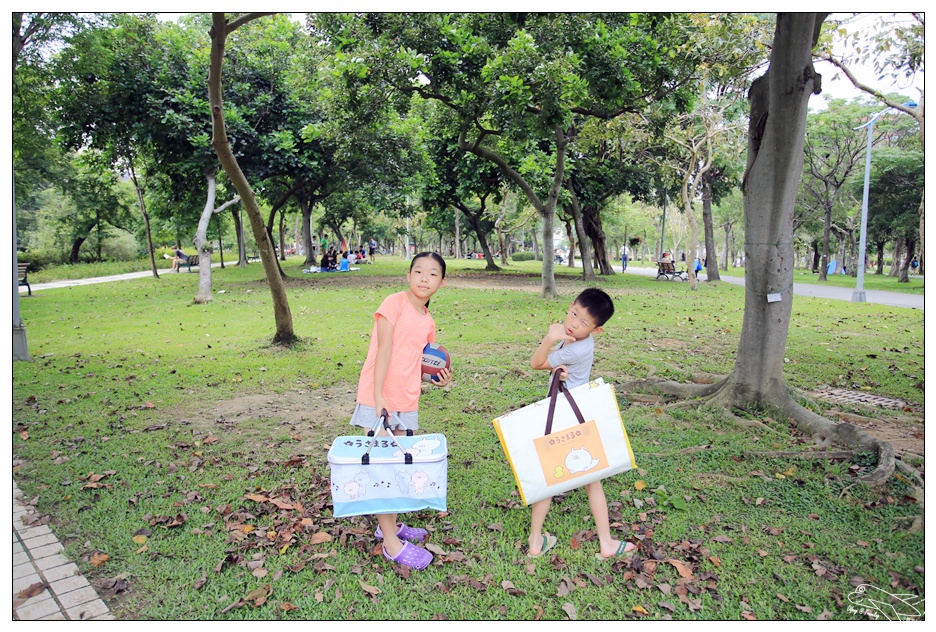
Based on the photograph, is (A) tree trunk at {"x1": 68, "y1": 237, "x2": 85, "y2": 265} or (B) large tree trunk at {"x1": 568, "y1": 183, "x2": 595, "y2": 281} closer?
(B) large tree trunk at {"x1": 568, "y1": 183, "x2": 595, "y2": 281}

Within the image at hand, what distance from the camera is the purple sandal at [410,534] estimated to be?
352cm

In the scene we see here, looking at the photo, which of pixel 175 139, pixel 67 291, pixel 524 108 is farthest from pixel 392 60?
pixel 67 291

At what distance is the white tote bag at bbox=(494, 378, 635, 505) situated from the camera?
3.03 metres

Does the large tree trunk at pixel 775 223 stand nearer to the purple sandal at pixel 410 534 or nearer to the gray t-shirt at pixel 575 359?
the gray t-shirt at pixel 575 359

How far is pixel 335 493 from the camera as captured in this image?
9.73ft

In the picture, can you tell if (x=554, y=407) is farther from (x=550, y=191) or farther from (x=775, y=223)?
(x=550, y=191)

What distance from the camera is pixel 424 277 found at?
330 centimetres

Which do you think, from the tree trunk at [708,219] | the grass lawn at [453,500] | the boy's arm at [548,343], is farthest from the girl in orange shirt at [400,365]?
the tree trunk at [708,219]

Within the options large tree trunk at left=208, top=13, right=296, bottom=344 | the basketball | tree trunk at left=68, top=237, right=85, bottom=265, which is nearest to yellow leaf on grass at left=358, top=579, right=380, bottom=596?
the basketball

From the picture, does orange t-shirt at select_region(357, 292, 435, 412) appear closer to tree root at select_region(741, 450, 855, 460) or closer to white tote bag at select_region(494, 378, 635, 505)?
white tote bag at select_region(494, 378, 635, 505)

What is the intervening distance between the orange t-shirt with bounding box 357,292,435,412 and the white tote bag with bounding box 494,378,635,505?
58 centimetres

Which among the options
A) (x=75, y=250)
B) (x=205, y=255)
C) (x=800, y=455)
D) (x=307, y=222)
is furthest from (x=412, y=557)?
(x=75, y=250)

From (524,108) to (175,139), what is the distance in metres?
9.45

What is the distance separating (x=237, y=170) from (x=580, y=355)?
6113 millimetres
